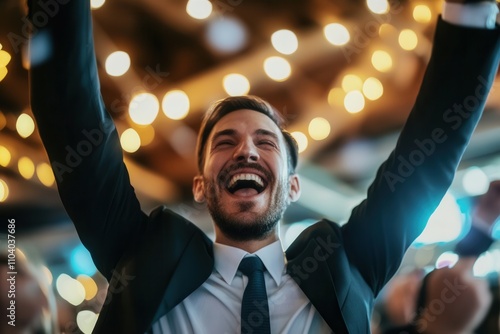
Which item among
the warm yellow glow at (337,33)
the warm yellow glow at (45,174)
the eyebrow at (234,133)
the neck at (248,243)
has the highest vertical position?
the warm yellow glow at (337,33)

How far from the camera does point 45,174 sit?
4031 mm

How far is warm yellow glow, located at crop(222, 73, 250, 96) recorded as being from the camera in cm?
316

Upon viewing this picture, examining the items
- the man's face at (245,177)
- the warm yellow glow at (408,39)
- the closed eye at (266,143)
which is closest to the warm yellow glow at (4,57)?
the warm yellow glow at (408,39)

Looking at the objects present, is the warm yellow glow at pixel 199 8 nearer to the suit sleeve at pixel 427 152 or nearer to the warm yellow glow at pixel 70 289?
the suit sleeve at pixel 427 152

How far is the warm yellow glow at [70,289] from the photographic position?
4262mm

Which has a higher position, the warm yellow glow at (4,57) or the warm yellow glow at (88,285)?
the warm yellow glow at (4,57)

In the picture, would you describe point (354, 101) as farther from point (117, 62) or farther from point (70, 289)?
point (70, 289)

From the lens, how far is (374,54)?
3090 mm

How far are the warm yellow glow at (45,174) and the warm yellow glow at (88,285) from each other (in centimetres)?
76

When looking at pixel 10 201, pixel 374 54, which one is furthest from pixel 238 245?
pixel 10 201

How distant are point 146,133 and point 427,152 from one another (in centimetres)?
268

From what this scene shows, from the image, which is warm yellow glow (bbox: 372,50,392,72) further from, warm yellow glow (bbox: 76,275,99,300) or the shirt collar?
warm yellow glow (bbox: 76,275,99,300)

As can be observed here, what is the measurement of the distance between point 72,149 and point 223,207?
40cm

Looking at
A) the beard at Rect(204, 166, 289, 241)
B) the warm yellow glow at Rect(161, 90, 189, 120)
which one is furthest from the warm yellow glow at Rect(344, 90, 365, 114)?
the beard at Rect(204, 166, 289, 241)
